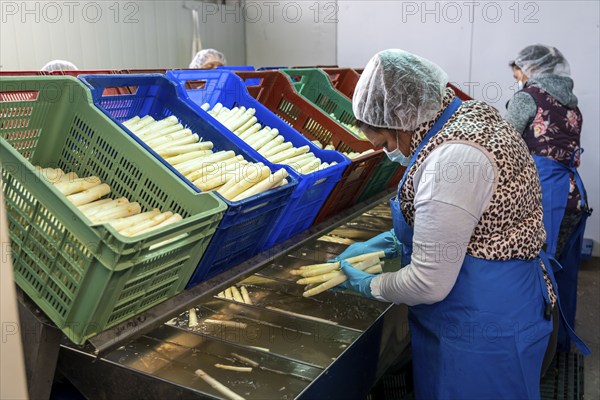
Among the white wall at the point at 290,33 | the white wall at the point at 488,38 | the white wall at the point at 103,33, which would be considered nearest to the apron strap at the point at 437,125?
the white wall at the point at 103,33

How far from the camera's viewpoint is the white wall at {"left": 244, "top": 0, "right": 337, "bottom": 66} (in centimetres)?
599

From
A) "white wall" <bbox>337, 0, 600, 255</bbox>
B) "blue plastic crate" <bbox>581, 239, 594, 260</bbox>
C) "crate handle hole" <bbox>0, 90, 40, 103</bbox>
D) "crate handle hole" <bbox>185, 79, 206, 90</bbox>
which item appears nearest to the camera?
"crate handle hole" <bbox>0, 90, 40, 103</bbox>

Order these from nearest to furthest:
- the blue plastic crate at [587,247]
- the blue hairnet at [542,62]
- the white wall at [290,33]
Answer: the blue hairnet at [542,62] → the blue plastic crate at [587,247] → the white wall at [290,33]

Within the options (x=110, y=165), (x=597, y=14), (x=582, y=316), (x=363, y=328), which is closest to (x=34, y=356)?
(x=110, y=165)

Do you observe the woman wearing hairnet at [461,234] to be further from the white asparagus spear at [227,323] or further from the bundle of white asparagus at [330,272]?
the white asparagus spear at [227,323]

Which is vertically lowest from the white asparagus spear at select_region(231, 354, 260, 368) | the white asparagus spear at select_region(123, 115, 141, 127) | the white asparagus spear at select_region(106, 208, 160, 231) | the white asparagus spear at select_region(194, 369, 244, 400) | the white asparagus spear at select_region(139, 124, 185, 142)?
the white asparagus spear at select_region(231, 354, 260, 368)

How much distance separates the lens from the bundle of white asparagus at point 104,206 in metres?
1.44

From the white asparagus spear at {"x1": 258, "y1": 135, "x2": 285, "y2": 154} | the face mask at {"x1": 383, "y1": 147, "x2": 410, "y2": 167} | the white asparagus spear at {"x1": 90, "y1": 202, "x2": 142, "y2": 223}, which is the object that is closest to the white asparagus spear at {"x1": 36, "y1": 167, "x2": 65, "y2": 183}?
the white asparagus spear at {"x1": 90, "y1": 202, "x2": 142, "y2": 223}

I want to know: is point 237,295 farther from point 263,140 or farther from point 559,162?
→ point 559,162

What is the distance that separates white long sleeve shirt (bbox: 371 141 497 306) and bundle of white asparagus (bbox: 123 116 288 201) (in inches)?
18.6

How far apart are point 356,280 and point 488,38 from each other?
3889 millimetres

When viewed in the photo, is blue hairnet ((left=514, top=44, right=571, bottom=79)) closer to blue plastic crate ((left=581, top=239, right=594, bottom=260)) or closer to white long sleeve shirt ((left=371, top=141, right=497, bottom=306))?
blue plastic crate ((left=581, top=239, right=594, bottom=260))

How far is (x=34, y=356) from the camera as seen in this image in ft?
4.33

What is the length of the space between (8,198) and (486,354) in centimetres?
145
